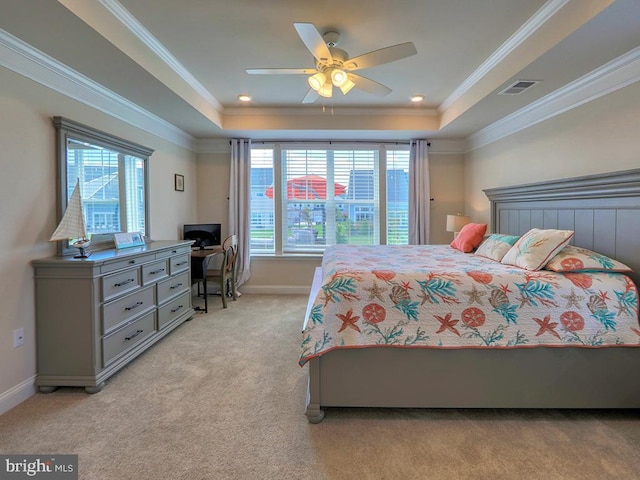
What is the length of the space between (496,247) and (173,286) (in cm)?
322

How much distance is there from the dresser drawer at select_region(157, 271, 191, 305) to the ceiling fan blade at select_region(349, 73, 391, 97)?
259 cm

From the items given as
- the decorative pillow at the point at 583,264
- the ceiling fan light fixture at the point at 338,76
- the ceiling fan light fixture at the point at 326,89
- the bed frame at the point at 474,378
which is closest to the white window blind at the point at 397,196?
the ceiling fan light fixture at the point at 326,89

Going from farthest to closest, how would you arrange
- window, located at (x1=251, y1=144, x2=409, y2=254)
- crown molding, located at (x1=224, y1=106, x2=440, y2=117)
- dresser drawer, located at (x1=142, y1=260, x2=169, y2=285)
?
window, located at (x1=251, y1=144, x2=409, y2=254) → crown molding, located at (x1=224, y1=106, x2=440, y2=117) → dresser drawer, located at (x1=142, y1=260, x2=169, y2=285)

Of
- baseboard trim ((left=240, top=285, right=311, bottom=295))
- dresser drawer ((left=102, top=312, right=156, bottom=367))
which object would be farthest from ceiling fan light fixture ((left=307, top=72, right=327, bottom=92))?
baseboard trim ((left=240, top=285, right=311, bottom=295))

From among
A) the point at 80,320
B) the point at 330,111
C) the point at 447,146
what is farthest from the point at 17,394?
the point at 447,146

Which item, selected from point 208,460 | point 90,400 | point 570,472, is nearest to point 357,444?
point 208,460

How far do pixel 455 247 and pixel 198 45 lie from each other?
3.18 meters

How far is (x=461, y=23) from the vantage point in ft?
7.66

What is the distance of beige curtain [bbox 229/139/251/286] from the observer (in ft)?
15.9

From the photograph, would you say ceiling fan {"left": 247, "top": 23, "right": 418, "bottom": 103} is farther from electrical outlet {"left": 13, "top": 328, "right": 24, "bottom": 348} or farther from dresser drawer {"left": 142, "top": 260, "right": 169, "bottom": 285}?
electrical outlet {"left": 13, "top": 328, "right": 24, "bottom": 348}

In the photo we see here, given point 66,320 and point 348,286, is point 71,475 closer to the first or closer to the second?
point 66,320

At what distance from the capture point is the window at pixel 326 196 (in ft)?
16.4

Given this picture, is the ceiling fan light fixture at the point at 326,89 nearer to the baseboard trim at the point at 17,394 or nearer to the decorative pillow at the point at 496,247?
the decorative pillow at the point at 496,247

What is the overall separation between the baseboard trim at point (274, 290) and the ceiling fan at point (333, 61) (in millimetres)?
3072
